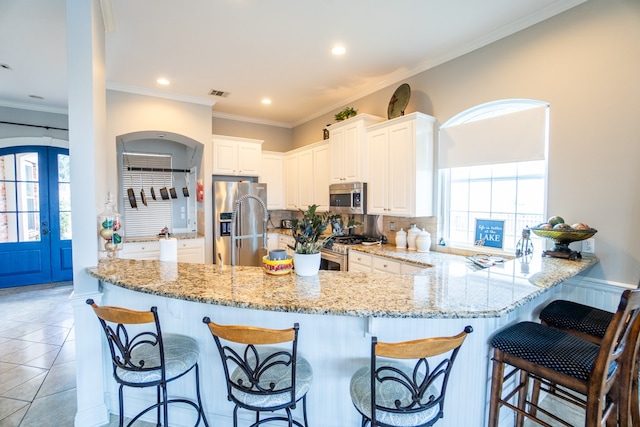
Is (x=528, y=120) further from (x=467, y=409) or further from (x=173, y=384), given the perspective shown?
(x=173, y=384)

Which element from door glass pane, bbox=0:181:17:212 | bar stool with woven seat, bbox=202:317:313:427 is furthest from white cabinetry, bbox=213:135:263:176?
bar stool with woven seat, bbox=202:317:313:427

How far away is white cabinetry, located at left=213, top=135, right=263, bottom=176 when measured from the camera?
4883 mm

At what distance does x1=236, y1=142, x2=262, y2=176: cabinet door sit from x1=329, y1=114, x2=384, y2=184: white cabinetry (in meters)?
1.48

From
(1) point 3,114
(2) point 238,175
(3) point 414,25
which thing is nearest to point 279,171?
(2) point 238,175

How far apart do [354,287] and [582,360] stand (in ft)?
3.56

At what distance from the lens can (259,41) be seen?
3.03 metres

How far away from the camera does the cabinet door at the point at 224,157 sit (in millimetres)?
4867

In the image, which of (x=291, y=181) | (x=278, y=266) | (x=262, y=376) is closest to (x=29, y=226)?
(x=291, y=181)

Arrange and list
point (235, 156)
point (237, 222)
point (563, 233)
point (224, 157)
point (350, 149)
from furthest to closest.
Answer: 1. point (235, 156)
2. point (224, 157)
3. point (237, 222)
4. point (350, 149)
5. point (563, 233)

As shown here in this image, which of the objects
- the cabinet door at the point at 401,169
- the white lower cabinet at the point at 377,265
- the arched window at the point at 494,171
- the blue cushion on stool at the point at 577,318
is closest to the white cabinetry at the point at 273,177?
the white lower cabinet at the point at 377,265

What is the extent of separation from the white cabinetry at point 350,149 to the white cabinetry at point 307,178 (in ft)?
1.35

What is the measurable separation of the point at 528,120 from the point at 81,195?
3503 millimetres

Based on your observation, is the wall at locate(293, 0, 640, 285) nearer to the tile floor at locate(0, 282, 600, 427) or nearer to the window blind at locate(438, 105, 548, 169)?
the window blind at locate(438, 105, 548, 169)

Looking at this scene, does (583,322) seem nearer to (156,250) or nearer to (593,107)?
(593,107)
